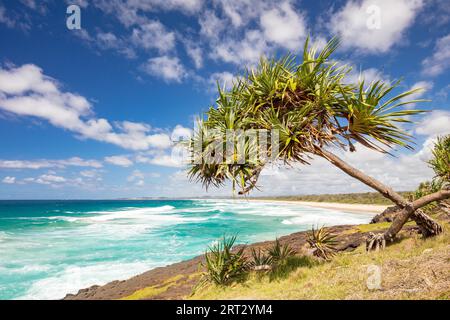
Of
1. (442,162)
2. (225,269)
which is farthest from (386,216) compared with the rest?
(225,269)

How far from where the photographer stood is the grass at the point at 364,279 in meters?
4.36

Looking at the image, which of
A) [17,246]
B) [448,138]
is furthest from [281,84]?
[17,246]

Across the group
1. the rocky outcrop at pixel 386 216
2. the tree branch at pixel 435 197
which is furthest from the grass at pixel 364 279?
the rocky outcrop at pixel 386 216

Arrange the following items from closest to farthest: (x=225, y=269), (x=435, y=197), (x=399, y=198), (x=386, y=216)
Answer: (x=435, y=197), (x=399, y=198), (x=225, y=269), (x=386, y=216)

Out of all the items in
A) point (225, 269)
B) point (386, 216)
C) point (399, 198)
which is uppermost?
point (399, 198)

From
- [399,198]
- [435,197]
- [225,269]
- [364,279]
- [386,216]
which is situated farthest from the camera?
[386,216]

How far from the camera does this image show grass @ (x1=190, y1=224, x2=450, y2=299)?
4360 millimetres

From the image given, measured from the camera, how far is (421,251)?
6500 mm

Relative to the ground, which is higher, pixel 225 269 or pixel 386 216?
pixel 386 216

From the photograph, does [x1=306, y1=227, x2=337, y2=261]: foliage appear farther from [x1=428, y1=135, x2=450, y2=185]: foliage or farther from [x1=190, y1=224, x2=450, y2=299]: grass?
[x1=428, y1=135, x2=450, y2=185]: foliage

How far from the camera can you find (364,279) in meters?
5.12

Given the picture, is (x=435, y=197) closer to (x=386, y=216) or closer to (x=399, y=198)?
(x=399, y=198)
